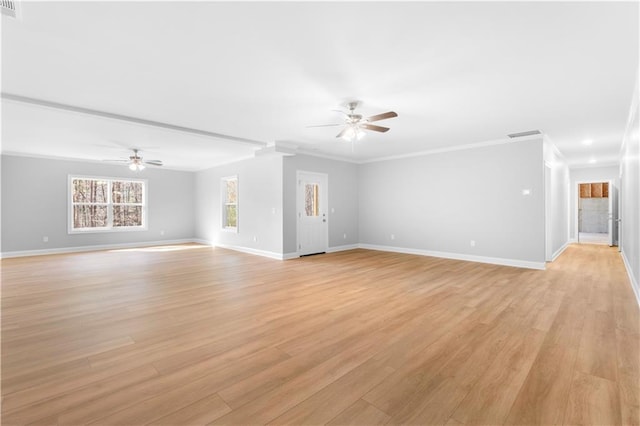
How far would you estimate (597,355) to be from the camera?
233cm

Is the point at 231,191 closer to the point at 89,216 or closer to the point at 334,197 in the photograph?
the point at 334,197

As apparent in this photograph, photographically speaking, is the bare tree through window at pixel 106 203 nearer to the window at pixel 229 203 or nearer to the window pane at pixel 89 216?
the window pane at pixel 89 216

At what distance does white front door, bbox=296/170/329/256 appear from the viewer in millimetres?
7125

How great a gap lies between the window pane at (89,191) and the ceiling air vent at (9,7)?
24.8 feet

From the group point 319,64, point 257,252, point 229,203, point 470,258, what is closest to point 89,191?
point 229,203

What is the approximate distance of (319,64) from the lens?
9.27 feet

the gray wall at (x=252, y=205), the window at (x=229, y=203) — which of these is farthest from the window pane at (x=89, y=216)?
the window at (x=229, y=203)

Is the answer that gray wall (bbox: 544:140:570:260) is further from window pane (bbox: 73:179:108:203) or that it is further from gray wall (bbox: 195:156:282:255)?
window pane (bbox: 73:179:108:203)

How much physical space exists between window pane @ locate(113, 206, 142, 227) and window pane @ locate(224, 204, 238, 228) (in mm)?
2881

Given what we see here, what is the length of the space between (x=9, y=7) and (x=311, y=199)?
19.2 ft

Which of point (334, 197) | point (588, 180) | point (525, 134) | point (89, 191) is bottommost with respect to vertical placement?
point (334, 197)

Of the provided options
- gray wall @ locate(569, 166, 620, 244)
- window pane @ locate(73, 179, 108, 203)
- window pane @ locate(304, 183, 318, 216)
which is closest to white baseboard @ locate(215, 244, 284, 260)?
window pane @ locate(304, 183, 318, 216)

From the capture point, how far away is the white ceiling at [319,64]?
84.0 inches

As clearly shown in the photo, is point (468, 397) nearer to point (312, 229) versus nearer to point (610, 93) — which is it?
point (610, 93)
